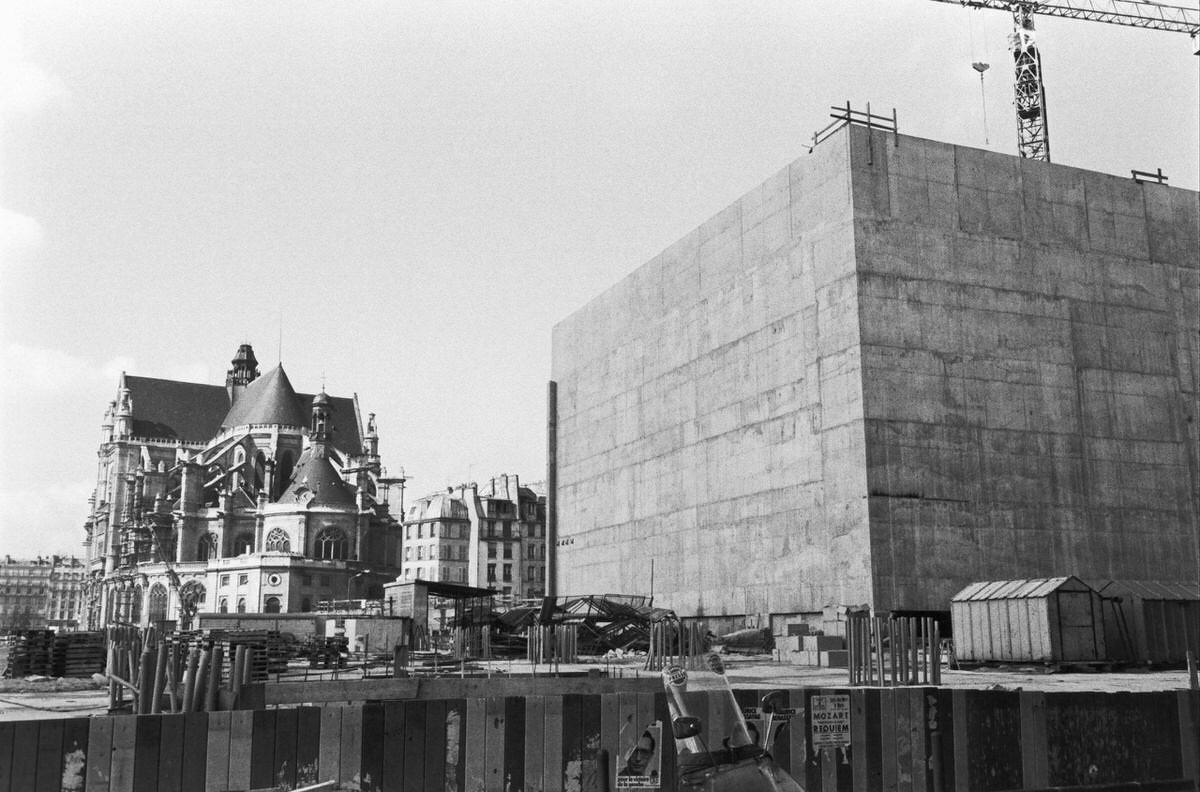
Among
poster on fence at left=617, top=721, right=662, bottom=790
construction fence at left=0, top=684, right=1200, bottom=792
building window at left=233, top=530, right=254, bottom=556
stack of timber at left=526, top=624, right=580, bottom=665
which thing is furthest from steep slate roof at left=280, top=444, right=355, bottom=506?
poster on fence at left=617, top=721, right=662, bottom=790

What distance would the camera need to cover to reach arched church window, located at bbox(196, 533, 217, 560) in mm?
121562

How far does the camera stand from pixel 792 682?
2808 cm

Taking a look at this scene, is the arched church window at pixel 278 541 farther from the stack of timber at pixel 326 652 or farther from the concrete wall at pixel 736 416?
the stack of timber at pixel 326 652

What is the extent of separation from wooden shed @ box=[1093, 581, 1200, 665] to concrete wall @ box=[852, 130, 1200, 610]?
9.55 meters

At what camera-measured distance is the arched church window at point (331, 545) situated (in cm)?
11556

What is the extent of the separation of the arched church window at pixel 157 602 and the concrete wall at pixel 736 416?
64592 millimetres

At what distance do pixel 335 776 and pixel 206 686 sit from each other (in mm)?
6106

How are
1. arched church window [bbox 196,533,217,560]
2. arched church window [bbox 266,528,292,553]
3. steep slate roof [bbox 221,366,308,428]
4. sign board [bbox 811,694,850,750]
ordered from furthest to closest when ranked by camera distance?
1. steep slate roof [bbox 221,366,308,428]
2. arched church window [bbox 196,533,217,560]
3. arched church window [bbox 266,528,292,553]
4. sign board [bbox 811,694,850,750]

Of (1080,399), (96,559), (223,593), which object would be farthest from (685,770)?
(96,559)

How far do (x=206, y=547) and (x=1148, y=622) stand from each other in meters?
107

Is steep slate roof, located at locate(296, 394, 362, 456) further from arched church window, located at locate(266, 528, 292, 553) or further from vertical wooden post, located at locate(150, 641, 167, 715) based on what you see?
vertical wooden post, located at locate(150, 641, 167, 715)

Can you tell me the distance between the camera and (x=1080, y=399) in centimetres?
4819

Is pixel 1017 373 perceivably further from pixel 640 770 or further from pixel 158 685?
pixel 640 770

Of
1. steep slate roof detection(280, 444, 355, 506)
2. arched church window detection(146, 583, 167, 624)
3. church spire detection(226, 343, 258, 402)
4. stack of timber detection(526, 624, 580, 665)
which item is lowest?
stack of timber detection(526, 624, 580, 665)
